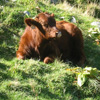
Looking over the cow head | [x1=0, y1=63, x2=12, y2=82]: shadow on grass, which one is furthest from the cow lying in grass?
[x1=0, y1=63, x2=12, y2=82]: shadow on grass

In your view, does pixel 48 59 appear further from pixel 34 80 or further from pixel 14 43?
pixel 14 43

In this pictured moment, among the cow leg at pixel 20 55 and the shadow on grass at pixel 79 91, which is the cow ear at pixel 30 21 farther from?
the shadow on grass at pixel 79 91

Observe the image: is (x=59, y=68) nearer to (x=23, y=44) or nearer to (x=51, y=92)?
(x=51, y=92)

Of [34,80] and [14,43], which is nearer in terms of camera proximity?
[34,80]

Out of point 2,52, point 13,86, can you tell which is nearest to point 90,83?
point 13,86

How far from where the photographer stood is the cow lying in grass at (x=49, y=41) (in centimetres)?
623

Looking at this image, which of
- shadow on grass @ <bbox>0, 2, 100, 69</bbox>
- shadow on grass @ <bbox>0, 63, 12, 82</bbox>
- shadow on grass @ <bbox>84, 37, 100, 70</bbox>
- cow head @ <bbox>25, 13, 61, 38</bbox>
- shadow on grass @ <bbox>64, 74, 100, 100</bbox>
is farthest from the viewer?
shadow on grass @ <bbox>84, 37, 100, 70</bbox>

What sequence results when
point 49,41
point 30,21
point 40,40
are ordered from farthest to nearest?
point 49,41 → point 40,40 → point 30,21

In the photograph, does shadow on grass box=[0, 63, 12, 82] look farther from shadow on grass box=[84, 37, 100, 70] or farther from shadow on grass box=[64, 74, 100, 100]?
shadow on grass box=[84, 37, 100, 70]

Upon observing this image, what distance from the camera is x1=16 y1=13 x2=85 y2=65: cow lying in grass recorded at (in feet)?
20.4

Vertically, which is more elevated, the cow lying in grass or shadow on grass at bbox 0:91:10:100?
the cow lying in grass

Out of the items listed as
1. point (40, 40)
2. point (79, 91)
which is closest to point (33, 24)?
point (40, 40)

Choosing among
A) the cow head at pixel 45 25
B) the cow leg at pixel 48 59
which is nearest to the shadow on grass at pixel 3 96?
the cow leg at pixel 48 59

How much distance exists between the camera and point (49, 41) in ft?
21.9
